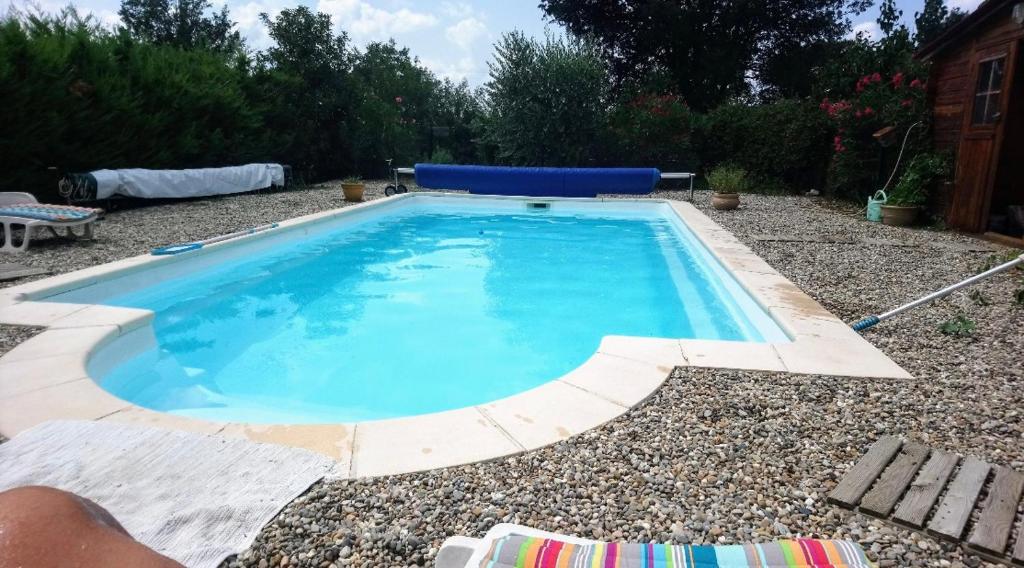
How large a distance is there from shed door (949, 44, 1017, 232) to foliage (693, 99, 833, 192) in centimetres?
475

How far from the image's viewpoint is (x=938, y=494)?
1881 millimetres

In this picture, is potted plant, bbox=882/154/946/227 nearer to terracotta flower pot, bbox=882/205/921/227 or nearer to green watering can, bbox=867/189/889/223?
→ terracotta flower pot, bbox=882/205/921/227

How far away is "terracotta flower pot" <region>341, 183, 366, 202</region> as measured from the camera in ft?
32.0

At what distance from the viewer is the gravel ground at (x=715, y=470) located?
172cm

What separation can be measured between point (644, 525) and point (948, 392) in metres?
1.87

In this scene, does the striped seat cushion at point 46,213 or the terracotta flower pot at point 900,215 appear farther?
the terracotta flower pot at point 900,215

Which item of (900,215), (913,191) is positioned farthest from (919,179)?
(900,215)

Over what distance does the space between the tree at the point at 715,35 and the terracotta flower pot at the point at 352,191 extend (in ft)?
38.1

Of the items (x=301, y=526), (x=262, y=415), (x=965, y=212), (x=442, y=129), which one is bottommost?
(x=262, y=415)

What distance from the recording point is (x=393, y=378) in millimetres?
4035

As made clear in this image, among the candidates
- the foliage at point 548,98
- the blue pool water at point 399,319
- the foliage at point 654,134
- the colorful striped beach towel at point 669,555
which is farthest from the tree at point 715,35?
the colorful striped beach towel at point 669,555

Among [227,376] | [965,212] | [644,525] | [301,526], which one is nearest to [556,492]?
[644,525]

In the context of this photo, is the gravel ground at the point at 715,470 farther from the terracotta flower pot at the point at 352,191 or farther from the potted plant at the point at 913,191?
the terracotta flower pot at the point at 352,191

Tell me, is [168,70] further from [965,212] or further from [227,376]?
[965,212]
